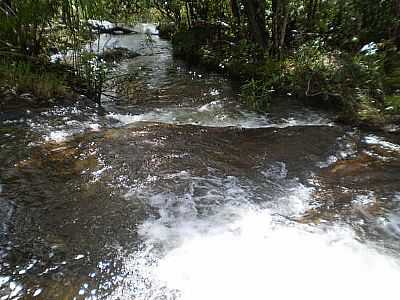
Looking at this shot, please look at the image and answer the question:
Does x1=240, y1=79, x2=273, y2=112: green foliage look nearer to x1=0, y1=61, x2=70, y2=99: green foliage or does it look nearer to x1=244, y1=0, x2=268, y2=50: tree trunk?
x1=244, y1=0, x2=268, y2=50: tree trunk

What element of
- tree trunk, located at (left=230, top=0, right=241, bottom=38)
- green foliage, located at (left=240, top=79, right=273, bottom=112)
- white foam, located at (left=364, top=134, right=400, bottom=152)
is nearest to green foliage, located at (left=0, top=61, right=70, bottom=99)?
green foliage, located at (left=240, top=79, right=273, bottom=112)

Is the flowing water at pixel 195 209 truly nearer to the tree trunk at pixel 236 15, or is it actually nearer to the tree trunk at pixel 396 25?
the tree trunk at pixel 396 25

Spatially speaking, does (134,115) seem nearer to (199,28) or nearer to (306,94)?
(306,94)

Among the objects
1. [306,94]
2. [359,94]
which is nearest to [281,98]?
[306,94]

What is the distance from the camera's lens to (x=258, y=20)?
7.95m

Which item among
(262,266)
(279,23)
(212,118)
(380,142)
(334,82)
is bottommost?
(262,266)

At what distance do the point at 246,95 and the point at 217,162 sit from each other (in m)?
2.57

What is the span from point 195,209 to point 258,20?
5.58 metres

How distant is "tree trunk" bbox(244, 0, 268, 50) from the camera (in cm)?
786

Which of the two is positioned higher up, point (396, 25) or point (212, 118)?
point (396, 25)

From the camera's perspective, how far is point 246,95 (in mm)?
6633

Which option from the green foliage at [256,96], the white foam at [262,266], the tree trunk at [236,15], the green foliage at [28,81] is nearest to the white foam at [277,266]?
the white foam at [262,266]

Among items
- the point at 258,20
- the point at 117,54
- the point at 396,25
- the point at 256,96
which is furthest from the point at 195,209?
the point at 117,54

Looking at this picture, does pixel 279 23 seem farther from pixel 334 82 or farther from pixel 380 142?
pixel 380 142
